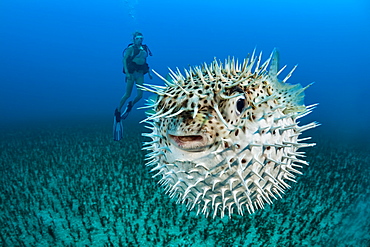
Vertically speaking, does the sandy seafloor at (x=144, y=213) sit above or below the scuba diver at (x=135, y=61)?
below

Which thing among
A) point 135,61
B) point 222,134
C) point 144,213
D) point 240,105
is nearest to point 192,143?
point 222,134

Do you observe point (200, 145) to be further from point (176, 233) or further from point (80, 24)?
point (80, 24)

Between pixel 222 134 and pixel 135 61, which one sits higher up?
pixel 135 61

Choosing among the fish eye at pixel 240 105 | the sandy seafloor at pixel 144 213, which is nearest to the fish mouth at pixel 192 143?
the fish eye at pixel 240 105

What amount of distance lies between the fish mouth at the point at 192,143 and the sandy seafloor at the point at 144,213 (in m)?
2.33

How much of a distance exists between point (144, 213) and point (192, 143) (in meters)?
3.40

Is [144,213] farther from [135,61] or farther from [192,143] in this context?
[135,61]

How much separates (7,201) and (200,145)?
517 centimetres

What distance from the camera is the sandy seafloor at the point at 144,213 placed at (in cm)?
342

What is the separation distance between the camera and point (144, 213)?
13.4 feet

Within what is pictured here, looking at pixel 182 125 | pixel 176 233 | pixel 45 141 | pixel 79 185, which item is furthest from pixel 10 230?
pixel 45 141

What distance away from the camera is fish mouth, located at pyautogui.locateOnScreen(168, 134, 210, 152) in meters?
1.04

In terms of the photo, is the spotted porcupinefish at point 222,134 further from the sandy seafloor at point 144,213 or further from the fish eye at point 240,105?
the sandy seafloor at point 144,213

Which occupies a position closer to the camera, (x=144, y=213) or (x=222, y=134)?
(x=222, y=134)
